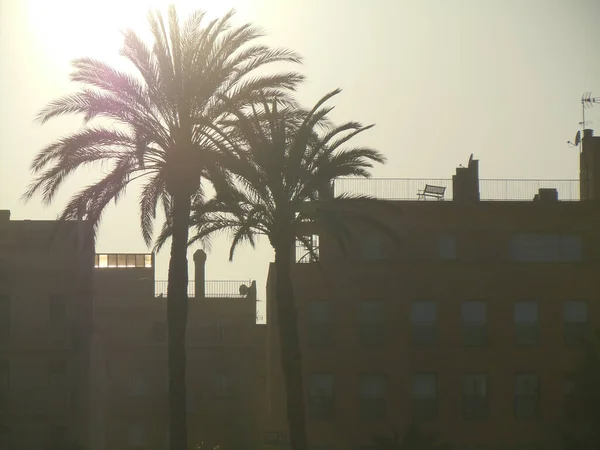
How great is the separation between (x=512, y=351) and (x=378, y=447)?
18.1 m

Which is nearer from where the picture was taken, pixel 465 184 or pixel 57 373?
pixel 57 373

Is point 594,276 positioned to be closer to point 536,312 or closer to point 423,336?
point 536,312

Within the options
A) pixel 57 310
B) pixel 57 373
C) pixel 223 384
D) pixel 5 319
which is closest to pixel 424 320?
pixel 57 310

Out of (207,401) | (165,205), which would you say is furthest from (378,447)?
(207,401)

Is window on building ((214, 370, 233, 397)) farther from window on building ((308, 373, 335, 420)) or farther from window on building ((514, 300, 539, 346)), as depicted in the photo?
window on building ((514, 300, 539, 346))

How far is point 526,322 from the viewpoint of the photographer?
5703cm

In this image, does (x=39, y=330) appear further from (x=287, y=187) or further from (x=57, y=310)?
(x=287, y=187)

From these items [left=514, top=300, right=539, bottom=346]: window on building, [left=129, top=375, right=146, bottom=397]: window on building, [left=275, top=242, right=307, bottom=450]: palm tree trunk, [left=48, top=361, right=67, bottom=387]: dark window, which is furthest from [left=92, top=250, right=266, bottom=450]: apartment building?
[left=275, top=242, right=307, bottom=450]: palm tree trunk

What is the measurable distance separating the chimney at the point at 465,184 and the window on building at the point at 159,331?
80.8ft

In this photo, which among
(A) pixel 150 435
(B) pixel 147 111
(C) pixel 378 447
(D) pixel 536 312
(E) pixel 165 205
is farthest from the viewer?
(A) pixel 150 435

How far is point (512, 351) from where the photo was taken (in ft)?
186

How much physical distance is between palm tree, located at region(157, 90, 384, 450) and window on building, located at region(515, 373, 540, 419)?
871 inches

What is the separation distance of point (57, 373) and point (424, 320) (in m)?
18.0

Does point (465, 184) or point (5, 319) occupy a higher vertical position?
point (465, 184)
